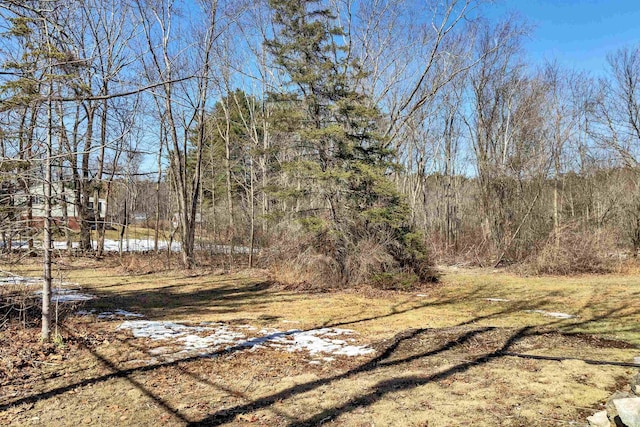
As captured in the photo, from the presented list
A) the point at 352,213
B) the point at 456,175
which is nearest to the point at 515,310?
the point at 352,213

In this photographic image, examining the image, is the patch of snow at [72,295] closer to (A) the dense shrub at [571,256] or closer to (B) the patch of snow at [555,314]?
(B) the patch of snow at [555,314]

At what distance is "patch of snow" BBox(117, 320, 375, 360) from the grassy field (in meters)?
0.20

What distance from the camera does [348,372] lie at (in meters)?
4.59

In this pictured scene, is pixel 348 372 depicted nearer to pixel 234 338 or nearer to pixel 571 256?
pixel 234 338

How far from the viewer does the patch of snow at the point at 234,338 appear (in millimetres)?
5496

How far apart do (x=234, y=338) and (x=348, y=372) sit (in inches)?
83.5

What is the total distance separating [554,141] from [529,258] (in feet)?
19.6

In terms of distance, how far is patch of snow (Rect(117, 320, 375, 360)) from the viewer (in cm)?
550

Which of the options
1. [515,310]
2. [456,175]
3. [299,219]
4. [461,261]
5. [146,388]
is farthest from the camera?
[456,175]

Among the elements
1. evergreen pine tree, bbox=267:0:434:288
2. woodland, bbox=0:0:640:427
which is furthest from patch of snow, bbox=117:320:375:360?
evergreen pine tree, bbox=267:0:434:288

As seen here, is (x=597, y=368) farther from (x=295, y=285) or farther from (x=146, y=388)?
(x=295, y=285)

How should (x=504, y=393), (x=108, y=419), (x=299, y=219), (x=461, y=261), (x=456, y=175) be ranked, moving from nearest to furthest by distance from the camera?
(x=108, y=419) → (x=504, y=393) → (x=299, y=219) → (x=461, y=261) → (x=456, y=175)

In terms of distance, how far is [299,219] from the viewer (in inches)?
436

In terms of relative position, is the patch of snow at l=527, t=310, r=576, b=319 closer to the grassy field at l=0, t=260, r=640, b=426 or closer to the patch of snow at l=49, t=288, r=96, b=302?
the grassy field at l=0, t=260, r=640, b=426
